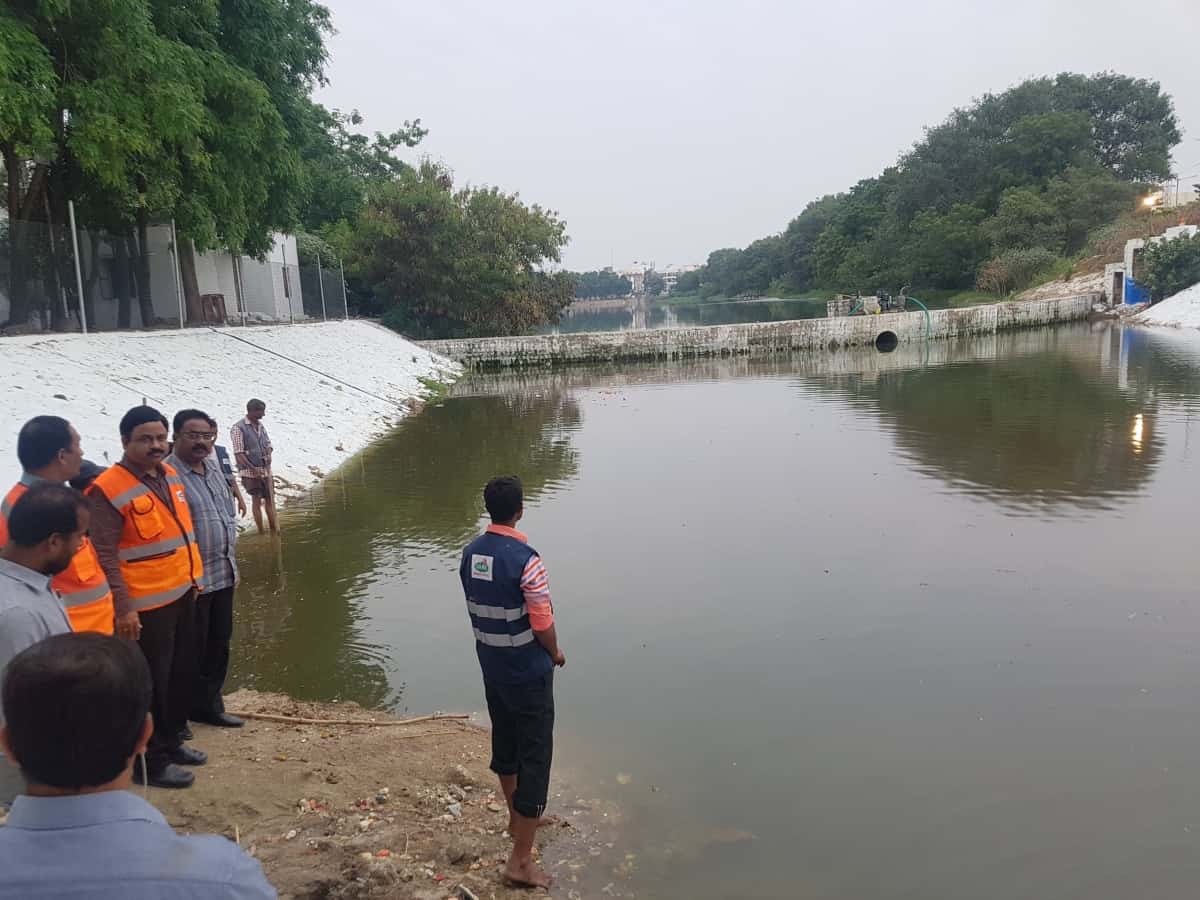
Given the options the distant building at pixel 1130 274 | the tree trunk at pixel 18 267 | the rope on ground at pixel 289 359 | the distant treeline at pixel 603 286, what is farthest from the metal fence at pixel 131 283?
the distant treeline at pixel 603 286

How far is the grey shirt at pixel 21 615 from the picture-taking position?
2.61 meters

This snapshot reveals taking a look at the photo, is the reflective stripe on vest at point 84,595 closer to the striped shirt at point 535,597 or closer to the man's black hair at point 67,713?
the striped shirt at point 535,597

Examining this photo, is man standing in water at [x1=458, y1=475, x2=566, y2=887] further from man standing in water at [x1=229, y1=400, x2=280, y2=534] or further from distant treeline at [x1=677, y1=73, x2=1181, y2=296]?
distant treeline at [x1=677, y1=73, x2=1181, y2=296]

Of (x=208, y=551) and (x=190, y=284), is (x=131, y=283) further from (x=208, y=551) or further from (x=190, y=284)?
(x=208, y=551)

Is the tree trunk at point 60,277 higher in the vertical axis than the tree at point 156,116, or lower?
lower

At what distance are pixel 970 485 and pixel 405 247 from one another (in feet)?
97.4

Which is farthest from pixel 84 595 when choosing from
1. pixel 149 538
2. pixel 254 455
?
pixel 254 455

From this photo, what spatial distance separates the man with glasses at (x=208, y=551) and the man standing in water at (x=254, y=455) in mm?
4035

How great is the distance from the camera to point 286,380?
16.4 metres

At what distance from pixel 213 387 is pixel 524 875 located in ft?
41.0

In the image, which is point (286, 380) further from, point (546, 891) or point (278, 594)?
point (546, 891)

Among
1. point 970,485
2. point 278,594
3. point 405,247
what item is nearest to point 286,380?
point 278,594

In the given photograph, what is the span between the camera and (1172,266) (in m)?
40.7

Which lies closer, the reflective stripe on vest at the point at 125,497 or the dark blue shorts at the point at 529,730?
the dark blue shorts at the point at 529,730
